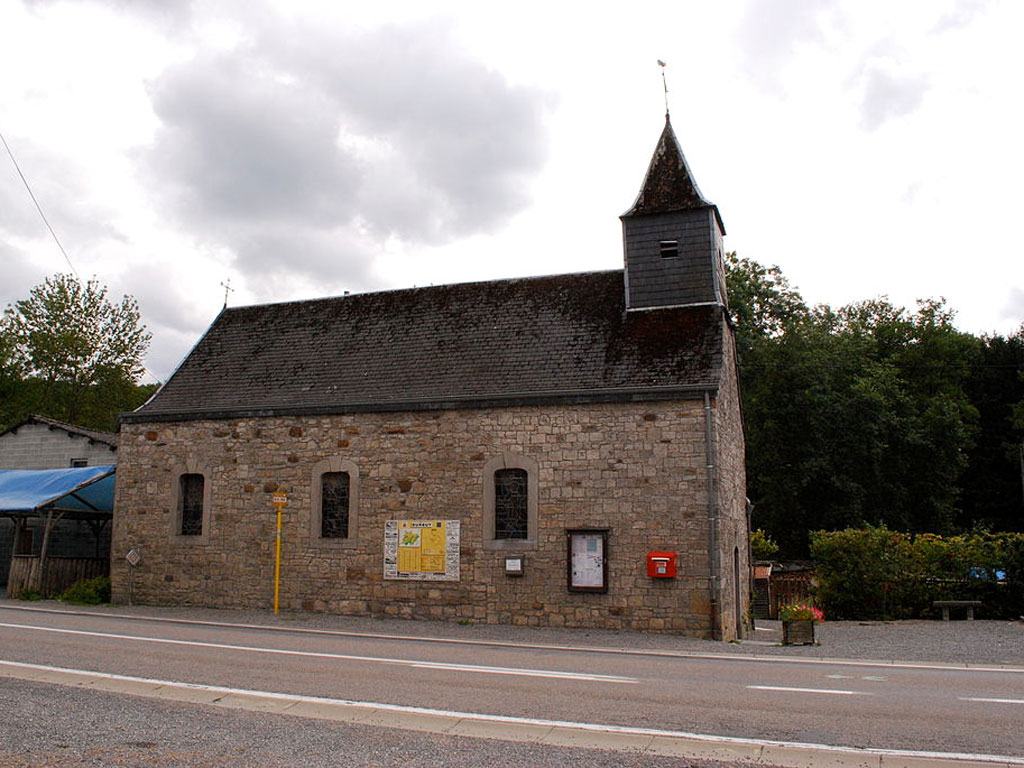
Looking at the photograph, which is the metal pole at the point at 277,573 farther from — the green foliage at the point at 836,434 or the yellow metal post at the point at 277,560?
the green foliage at the point at 836,434

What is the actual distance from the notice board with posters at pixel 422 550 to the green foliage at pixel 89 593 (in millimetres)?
7547

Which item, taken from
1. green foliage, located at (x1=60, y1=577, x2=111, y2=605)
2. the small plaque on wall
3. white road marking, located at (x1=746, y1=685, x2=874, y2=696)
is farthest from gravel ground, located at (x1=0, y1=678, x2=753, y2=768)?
green foliage, located at (x1=60, y1=577, x2=111, y2=605)

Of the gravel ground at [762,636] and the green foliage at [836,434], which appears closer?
the gravel ground at [762,636]

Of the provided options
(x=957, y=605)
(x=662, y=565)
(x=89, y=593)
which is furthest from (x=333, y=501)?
(x=957, y=605)

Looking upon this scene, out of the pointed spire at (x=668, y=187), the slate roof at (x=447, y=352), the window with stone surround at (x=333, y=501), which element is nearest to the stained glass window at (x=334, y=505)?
the window with stone surround at (x=333, y=501)

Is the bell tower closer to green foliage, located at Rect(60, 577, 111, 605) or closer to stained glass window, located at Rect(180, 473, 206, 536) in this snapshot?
stained glass window, located at Rect(180, 473, 206, 536)

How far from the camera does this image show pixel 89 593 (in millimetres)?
20250

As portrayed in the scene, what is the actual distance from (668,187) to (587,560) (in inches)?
359

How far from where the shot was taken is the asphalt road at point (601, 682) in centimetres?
752

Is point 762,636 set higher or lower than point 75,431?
lower

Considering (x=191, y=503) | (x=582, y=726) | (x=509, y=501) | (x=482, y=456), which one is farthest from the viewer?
(x=191, y=503)

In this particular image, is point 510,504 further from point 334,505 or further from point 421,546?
point 334,505

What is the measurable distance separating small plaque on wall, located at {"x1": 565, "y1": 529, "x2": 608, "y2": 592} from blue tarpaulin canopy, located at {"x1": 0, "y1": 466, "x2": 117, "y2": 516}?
13195mm

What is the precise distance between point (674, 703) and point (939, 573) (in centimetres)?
1501
